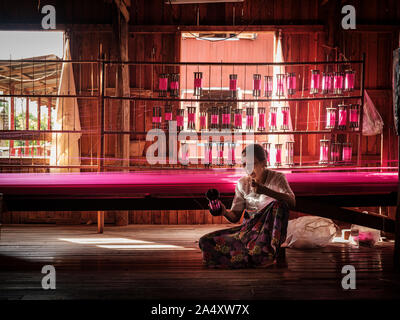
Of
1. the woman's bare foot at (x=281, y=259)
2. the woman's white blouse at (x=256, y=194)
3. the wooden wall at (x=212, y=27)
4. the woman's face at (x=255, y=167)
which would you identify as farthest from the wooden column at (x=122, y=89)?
the woman's bare foot at (x=281, y=259)

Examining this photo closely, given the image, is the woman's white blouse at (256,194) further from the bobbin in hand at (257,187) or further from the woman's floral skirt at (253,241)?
the bobbin in hand at (257,187)

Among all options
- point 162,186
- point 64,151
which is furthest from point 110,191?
point 64,151

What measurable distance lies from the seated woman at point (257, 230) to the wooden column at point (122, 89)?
93.9 inches

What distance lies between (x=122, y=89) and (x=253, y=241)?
2984 millimetres

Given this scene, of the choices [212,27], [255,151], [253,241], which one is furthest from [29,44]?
[253,241]

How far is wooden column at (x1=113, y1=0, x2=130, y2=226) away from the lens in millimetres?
5164

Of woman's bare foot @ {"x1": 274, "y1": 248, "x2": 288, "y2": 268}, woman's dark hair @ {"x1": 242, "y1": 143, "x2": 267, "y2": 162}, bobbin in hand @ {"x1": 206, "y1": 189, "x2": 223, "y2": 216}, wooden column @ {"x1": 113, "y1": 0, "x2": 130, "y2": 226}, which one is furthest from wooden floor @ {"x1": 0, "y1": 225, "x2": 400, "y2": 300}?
wooden column @ {"x1": 113, "y1": 0, "x2": 130, "y2": 226}

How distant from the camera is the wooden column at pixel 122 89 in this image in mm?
5164

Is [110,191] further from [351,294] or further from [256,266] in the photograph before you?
[351,294]

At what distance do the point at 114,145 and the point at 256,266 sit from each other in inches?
121

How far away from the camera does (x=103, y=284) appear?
280 cm

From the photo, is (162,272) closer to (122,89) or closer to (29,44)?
(122,89)

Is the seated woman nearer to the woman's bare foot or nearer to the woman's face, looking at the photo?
the woman's face
